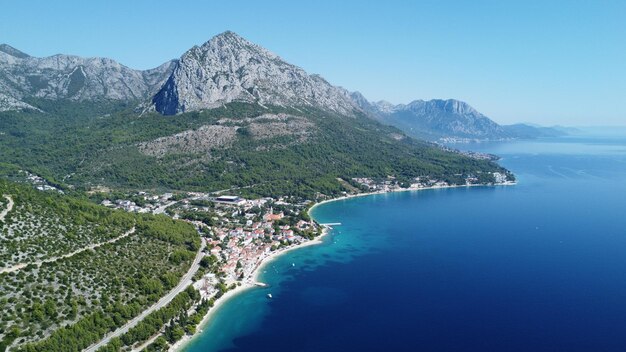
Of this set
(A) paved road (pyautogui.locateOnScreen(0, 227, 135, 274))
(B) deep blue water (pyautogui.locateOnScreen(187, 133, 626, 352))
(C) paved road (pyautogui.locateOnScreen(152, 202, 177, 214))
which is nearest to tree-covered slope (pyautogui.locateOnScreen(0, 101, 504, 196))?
(C) paved road (pyautogui.locateOnScreen(152, 202, 177, 214))

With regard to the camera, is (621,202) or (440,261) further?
(621,202)

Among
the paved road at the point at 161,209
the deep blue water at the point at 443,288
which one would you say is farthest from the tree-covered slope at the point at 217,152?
the deep blue water at the point at 443,288

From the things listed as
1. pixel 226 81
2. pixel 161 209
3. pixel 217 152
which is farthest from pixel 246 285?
pixel 226 81

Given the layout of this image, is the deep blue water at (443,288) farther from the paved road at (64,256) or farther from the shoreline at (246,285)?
the paved road at (64,256)

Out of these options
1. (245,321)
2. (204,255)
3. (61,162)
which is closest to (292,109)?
(61,162)

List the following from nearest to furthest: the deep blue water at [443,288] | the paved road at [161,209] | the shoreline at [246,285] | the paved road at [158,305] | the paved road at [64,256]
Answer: the paved road at [158,305], the paved road at [64,256], the shoreline at [246,285], the deep blue water at [443,288], the paved road at [161,209]

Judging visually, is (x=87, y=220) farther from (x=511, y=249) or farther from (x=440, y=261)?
(x=511, y=249)
